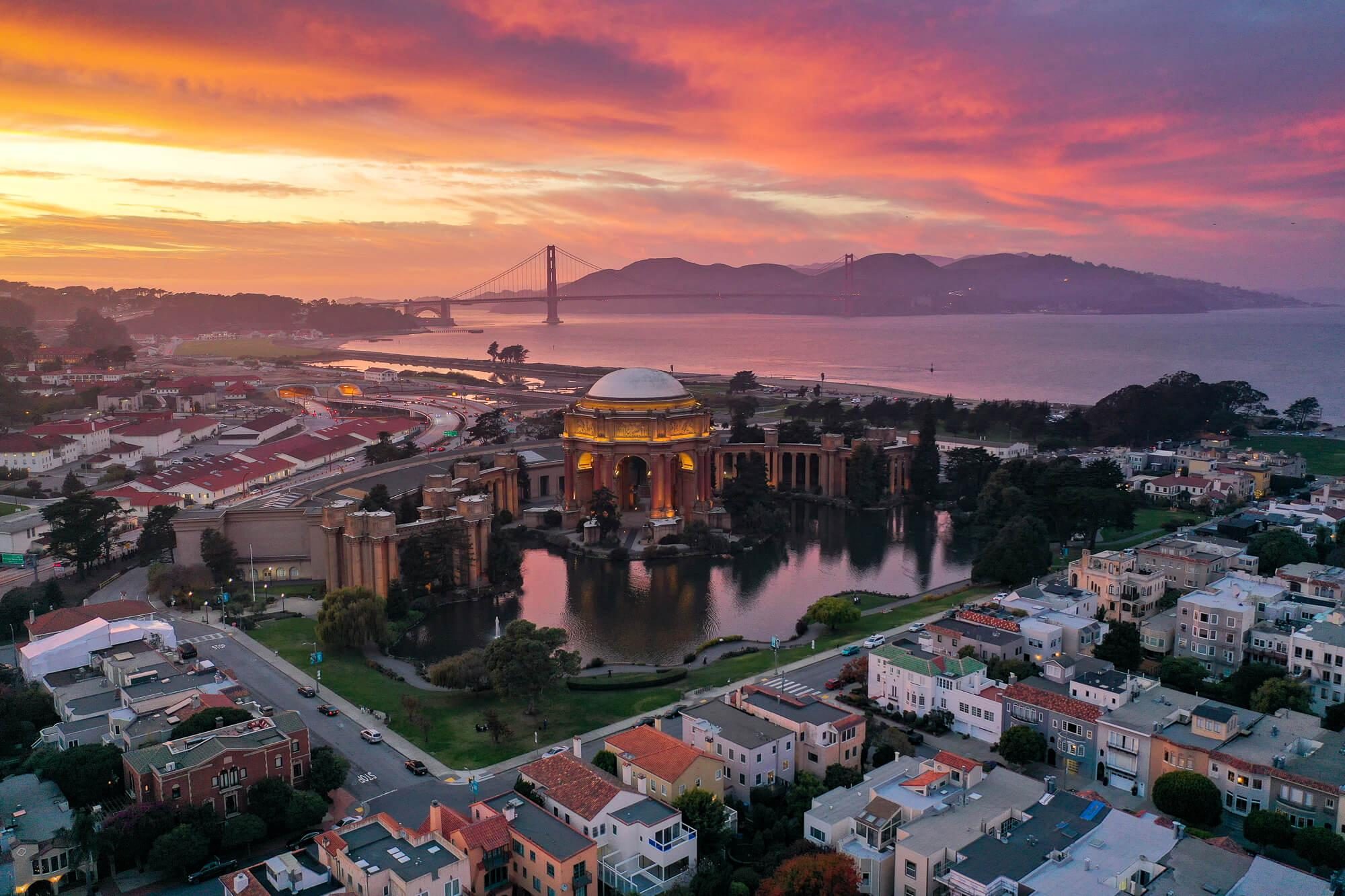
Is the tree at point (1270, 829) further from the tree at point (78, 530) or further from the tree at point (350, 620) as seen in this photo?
the tree at point (78, 530)

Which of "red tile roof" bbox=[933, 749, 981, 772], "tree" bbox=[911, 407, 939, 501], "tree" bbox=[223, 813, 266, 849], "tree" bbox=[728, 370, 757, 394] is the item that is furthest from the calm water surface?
"tree" bbox=[223, 813, 266, 849]

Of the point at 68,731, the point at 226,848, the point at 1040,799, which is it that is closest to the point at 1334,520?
the point at 1040,799

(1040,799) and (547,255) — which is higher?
(547,255)

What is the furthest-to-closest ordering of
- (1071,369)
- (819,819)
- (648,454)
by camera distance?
(1071,369) → (648,454) → (819,819)

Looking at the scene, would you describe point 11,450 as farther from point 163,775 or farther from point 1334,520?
point 1334,520

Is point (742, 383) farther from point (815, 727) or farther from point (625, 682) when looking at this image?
point (815, 727)

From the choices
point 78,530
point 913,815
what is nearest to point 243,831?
point 913,815

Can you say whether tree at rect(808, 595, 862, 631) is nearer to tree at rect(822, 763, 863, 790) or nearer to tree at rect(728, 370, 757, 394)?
tree at rect(822, 763, 863, 790)
